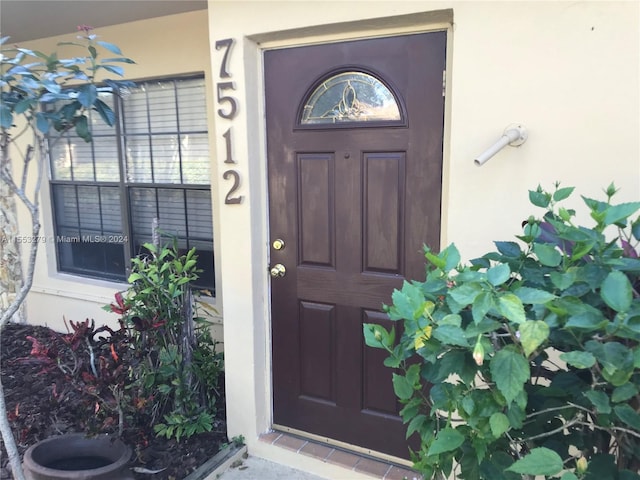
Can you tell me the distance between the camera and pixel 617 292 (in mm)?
1012

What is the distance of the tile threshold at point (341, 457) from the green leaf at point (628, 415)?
1544mm

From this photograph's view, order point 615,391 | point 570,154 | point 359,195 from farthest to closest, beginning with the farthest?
point 359,195, point 570,154, point 615,391

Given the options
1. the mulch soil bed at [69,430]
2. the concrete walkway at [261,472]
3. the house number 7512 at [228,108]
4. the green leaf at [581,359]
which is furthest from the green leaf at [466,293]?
the mulch soil bed at [69,430]

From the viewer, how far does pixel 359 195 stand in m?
2.43

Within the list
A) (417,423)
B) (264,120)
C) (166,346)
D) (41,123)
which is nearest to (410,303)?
(417,423)

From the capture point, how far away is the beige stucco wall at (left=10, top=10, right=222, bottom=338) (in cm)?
338

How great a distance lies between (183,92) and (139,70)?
38 centimetres

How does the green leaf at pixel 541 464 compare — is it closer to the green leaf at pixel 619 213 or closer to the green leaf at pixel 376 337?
the green leaf at pixel 376 337

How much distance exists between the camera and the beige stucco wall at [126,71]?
3375mm

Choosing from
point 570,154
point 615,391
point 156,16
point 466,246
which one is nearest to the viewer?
point 615,391

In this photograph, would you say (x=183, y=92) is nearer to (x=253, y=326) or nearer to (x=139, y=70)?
(x=139, y=70)

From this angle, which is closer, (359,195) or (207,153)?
(359,195)

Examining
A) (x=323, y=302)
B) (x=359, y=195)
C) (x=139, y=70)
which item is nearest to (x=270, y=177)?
(x=359, y=195)

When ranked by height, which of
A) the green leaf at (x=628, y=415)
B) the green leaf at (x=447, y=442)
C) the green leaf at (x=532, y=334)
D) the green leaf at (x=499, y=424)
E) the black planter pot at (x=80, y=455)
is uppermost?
the green leaf at (x=532, y=334)
